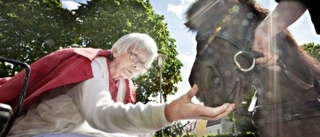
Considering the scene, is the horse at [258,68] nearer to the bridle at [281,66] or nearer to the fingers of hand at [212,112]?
the bridle at [281,66]

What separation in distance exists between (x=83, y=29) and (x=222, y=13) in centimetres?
1770

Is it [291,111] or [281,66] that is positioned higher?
[281,66]

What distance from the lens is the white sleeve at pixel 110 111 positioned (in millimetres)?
1797

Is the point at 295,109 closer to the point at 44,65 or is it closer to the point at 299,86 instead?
the point at 299,86

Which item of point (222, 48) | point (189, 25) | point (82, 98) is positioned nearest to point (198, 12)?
point (189, 25)

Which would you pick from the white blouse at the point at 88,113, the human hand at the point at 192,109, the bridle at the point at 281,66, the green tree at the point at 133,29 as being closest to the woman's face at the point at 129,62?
the white blouse at the point at 88,113

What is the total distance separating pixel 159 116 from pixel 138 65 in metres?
0.88

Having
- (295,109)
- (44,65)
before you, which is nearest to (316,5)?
(295,109)

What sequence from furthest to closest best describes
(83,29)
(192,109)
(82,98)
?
(83,29) < (82,98) < (192,109)

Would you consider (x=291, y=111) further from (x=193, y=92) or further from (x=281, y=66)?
(x=193, y=92)

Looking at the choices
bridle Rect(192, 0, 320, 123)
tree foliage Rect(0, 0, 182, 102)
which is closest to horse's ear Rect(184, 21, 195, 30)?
bridle Rect(192, 0, 320, 123)

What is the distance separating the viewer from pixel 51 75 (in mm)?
2174

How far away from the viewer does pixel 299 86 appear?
Answer: 1997mm

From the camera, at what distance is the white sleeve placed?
5.90 feet
